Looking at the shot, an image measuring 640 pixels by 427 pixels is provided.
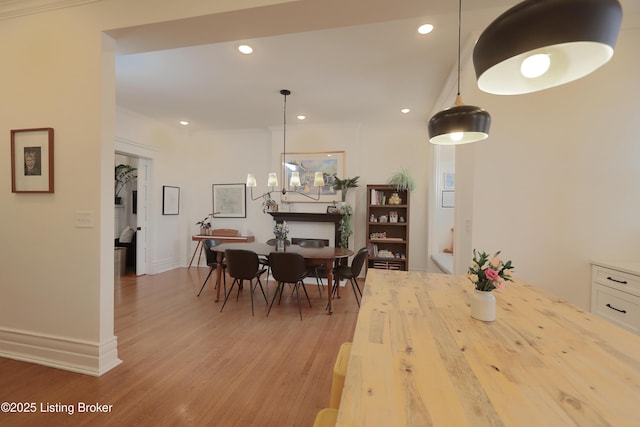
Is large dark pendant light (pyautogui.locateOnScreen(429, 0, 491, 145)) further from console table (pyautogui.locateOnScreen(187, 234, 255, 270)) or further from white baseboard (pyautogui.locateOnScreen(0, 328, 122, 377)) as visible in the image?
console table (pyautogui.locateOnScreen(187, 234, 255, 270))

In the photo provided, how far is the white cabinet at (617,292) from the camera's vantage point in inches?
74.3

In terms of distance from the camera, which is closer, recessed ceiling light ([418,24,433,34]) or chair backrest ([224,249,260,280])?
recessed ceiling light ([418,24,433,34])

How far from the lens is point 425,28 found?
2336 mm

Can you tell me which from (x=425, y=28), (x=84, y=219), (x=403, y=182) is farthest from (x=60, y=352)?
(x=403, y=182)

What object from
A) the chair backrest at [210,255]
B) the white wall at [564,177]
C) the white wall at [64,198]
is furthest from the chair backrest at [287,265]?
the white wall at [564,177]

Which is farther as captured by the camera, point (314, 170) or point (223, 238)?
point (223, 238)

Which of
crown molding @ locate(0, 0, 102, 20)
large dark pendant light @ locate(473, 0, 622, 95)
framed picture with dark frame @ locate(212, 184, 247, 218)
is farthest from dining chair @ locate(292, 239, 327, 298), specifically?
crown molding @ locate(0, 0, 102, 20)

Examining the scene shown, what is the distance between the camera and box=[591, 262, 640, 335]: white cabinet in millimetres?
1888

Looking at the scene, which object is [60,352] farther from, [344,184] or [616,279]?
[616,279]

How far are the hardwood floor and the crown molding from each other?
2.70 metres

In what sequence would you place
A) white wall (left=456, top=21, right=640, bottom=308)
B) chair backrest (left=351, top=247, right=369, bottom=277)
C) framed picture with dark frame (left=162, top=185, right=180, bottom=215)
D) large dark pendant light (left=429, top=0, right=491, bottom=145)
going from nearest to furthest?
large dark pendant light (left=429, top=0, right=491, bottom=145) → white wall (left=456, top=21, right=640, bottom=308) → chair backrest (left=351, top=247, right=369, bottom=277) → framed picture with dark frame (left=162, top=185, right=180, bottom=215)

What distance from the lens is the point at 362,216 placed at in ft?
16.8

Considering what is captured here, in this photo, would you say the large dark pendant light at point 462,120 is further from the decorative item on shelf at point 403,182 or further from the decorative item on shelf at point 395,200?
the decorative item on shelf at point 395,200

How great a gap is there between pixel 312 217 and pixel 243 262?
186cm
